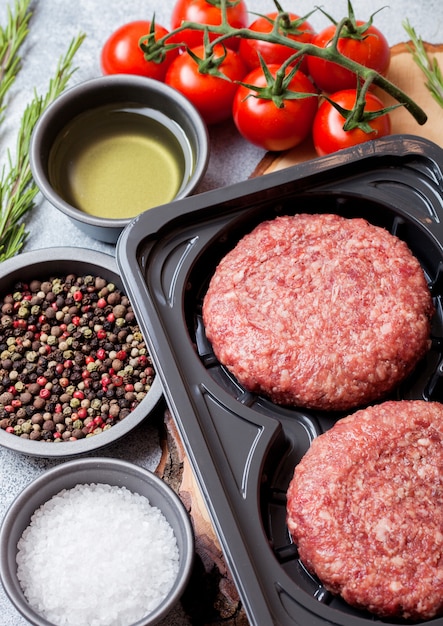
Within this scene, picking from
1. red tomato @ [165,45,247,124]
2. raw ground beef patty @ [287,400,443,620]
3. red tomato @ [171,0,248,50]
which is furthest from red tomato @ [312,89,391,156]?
raw ground beef patty @ [287,400,443,620]

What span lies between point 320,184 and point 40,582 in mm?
1631

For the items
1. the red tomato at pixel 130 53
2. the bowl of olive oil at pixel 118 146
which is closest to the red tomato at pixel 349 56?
the bowl of olive oil at pixel 118 146

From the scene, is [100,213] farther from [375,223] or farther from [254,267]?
[375,223]

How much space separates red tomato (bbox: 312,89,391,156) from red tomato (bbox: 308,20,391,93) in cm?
10

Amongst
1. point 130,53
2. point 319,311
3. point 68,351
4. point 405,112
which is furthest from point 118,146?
point 319,311

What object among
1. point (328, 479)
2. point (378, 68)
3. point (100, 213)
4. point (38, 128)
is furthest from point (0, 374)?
point (378, 68)

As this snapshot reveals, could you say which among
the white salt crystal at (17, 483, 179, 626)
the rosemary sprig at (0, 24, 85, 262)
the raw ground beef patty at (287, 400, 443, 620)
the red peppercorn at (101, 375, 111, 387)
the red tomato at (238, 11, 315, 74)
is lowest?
the white salt crystal at (17, 483, 179, 626)

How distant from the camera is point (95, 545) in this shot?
2.53 m

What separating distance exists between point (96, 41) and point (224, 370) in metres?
1.90

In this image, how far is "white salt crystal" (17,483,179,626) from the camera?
8.05ft

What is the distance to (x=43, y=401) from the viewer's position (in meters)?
2.80

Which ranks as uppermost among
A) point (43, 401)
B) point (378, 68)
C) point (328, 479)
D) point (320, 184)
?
point (378, 68)

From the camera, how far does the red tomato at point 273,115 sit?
115 inches

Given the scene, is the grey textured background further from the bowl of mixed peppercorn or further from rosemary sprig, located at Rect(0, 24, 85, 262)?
the bowl of mixed peppercorn
